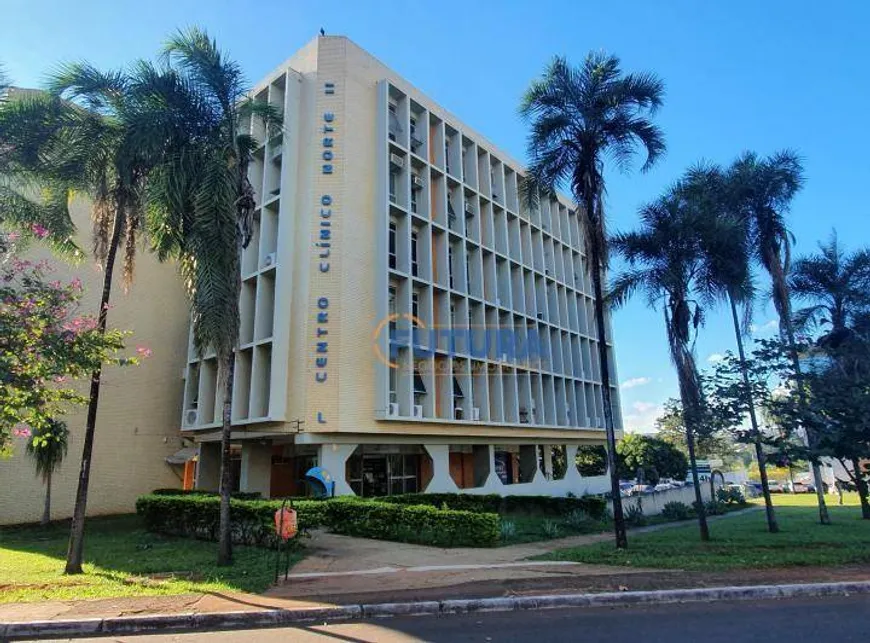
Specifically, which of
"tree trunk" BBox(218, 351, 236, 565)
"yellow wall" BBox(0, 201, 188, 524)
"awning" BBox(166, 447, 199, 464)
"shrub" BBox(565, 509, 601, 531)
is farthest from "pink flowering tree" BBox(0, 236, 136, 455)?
"awning" BBox(166, 447, 199, 464)

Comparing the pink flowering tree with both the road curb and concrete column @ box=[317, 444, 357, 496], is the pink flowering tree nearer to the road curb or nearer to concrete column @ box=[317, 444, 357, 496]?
the road curb

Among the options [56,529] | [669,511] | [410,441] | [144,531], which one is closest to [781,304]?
[669,511]

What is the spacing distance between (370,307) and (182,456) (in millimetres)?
13328

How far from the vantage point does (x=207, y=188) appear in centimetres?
1249

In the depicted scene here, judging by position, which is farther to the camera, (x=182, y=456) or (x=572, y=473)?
(x=572, y=473)

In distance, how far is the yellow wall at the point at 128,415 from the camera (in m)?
23.4

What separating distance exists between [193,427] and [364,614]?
21170 mm

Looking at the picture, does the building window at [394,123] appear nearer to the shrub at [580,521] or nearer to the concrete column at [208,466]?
the concrete column at [208,466]

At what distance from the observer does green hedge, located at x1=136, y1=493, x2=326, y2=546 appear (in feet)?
45.3

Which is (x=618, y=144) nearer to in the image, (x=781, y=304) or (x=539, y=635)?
(x=781, y=304)

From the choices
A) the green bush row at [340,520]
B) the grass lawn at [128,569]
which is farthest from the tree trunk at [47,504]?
the green bush row at [340,520]

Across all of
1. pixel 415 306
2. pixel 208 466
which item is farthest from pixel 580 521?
pixel 208 466

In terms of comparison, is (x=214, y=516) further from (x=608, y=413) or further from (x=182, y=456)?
(x=182, y=456)

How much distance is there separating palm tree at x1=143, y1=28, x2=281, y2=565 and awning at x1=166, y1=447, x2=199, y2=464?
17.5m
